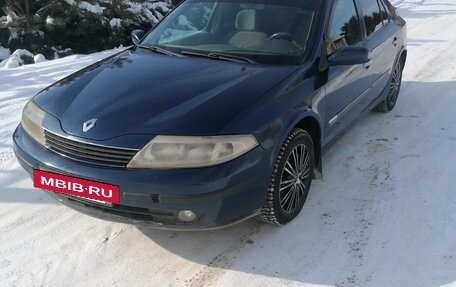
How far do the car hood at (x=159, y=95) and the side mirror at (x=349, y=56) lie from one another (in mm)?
431

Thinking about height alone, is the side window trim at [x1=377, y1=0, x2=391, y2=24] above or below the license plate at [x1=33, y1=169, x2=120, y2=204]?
above

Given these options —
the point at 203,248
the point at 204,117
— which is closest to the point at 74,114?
the point at 204,117

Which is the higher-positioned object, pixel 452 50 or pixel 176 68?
pixel 176 68

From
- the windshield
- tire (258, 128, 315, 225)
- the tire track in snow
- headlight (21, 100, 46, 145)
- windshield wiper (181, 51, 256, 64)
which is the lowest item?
the tire track in snow

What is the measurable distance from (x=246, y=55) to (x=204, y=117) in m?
0.90

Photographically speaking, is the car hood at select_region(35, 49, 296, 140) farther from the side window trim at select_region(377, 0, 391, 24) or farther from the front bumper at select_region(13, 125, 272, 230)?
the side window trim at select_region(377, 0, 391, 24)

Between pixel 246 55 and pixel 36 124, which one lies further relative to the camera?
pixel 246 55

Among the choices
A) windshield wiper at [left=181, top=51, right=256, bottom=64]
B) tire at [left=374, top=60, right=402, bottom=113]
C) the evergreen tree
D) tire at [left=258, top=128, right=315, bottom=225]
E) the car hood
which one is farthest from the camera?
the evergreen tree

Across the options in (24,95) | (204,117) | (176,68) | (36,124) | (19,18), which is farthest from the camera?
(19,18)

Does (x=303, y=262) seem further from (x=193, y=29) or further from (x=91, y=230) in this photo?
(x=193, y=29)

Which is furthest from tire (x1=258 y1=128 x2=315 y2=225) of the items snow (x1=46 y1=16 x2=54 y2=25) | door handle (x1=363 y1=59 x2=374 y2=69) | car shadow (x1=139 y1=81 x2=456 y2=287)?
snow (x1=46 y1=16 x2=54 y2=25)

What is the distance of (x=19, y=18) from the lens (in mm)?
8469

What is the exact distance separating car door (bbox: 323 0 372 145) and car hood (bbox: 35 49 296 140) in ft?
1.68

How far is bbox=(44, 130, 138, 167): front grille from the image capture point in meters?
2.70
